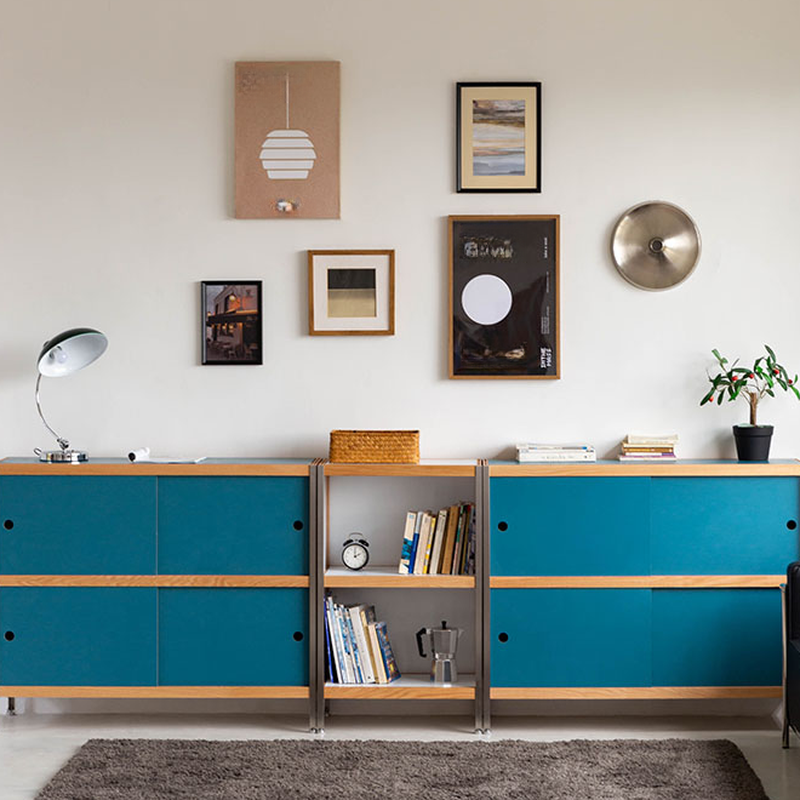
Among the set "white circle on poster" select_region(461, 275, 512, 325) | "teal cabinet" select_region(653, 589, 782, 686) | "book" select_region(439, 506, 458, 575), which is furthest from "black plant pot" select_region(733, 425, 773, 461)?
"book" select_region(439, 506, 458, 575)

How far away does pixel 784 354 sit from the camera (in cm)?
372

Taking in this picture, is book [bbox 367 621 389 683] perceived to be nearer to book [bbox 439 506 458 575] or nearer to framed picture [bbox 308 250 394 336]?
book [bbox 439 506 458 575]

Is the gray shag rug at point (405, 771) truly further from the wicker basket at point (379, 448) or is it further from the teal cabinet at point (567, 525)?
the wicker basket at point (379, 448)

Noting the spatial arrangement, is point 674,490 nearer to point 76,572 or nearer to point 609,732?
point 609,732

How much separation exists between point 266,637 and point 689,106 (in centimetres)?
249

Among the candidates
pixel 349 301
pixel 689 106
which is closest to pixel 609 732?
pixel 349 301

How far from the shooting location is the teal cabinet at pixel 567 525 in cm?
346

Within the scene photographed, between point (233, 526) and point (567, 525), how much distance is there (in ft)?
3.84

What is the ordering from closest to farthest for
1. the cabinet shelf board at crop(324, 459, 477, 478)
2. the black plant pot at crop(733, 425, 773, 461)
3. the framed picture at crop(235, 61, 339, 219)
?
the cabinet shelf board at crop(324, 459, 477, 478)
the black plant pot at crop(733, 425, 773, 461)
the framed picture at crop(235, 61, 339, 219)

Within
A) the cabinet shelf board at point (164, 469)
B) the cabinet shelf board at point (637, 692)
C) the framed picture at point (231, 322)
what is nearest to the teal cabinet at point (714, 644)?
the cabinet shelf board at point (637, 692)

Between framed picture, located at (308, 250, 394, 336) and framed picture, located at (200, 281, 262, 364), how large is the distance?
0.70ft

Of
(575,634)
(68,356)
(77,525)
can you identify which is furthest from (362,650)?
(68,356)

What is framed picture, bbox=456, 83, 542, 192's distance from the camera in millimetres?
3695

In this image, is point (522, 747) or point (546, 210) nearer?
point (522, 747)
